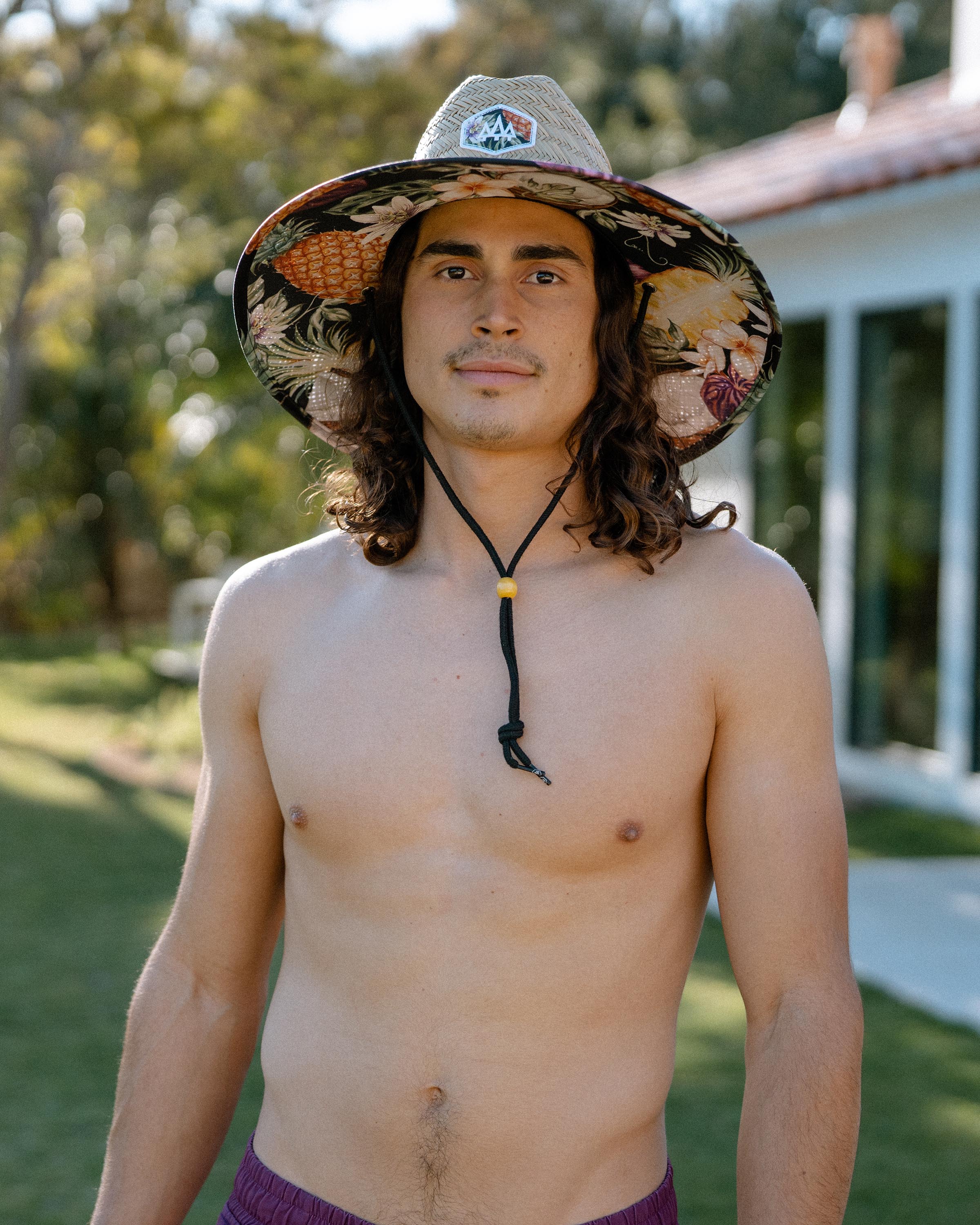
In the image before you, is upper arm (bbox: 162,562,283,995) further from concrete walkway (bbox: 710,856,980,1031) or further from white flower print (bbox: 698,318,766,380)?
concrete walkway (bbox: 710,856,980,1031)

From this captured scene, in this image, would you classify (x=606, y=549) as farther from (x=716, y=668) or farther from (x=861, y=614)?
(x=861, y=614)

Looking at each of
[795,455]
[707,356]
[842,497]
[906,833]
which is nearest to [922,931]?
[906,833]

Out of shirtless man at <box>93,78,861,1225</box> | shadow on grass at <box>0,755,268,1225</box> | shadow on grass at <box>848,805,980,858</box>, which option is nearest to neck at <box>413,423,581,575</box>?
shirtless man at <box>93,78,861,1225</box>

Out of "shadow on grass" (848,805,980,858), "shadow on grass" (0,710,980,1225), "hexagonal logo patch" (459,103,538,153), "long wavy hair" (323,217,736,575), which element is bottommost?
"shadow on grass" (848,805,980,858)

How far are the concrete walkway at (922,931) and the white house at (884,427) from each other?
110cm

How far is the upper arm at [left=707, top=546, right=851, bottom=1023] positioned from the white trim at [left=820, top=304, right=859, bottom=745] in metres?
6.80

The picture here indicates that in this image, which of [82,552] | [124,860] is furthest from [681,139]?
[124,860]

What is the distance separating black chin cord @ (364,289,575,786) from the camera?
1.75 m

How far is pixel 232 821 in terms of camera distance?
1.96 meters

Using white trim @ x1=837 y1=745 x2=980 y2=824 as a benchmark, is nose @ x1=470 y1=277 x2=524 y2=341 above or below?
above

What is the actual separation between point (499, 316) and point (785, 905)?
0.79 metres

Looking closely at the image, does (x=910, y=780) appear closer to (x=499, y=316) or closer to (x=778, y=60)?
(x=499, y=316)

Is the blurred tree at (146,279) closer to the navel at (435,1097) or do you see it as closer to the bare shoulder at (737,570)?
the bare shoulder at (737,570)

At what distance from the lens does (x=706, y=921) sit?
589 centimetres
